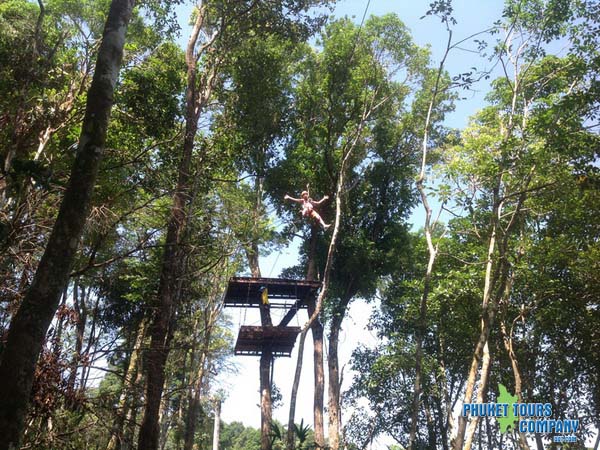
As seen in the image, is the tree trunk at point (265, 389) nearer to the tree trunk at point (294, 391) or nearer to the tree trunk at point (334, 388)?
the tree trunk at point (334, 388)

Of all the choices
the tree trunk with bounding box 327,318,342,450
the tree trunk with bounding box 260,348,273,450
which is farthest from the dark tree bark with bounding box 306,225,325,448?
the tree trunk with bounding box 260,348,273,450

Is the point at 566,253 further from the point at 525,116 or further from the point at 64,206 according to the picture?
the point at 64,206

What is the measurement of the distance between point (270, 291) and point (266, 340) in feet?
3.66

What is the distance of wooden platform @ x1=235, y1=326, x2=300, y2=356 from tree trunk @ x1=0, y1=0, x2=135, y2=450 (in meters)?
7.40

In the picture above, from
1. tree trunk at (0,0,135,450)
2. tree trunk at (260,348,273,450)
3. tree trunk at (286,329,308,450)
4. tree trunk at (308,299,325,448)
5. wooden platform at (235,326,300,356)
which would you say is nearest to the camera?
tree trunk at (0,0,135,450)

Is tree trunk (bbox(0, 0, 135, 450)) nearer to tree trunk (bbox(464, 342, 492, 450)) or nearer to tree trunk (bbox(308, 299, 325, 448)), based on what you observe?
tree trunk (bbox(464, 342, 492, 450))

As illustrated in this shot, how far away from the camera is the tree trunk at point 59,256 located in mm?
2373

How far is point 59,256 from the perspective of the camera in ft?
8.98

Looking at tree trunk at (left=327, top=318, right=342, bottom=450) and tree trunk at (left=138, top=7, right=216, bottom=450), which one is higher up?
tree trunk at (left=138, top=7, right=216, bottom=450)

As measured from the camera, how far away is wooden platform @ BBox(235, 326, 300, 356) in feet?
32.9

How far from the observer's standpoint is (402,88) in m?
13.4

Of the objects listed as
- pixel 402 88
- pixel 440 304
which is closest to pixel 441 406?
pixel 440 304

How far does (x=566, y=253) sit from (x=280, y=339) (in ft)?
21.4

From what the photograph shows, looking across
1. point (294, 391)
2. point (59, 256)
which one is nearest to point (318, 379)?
point (294, 391)
